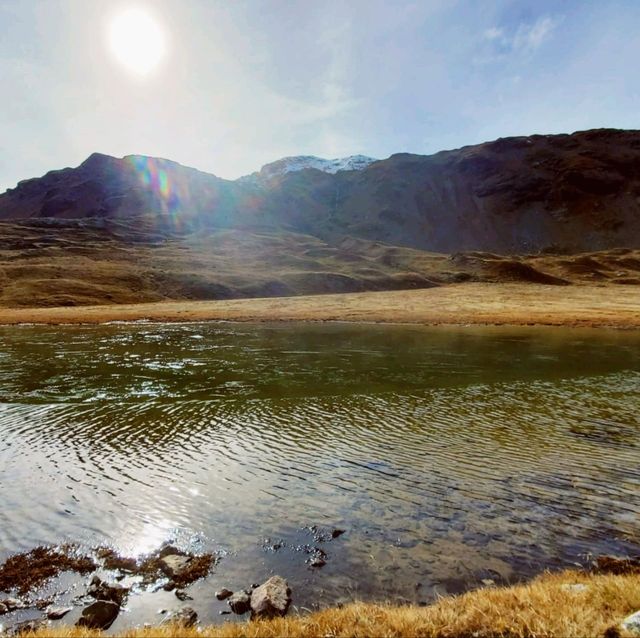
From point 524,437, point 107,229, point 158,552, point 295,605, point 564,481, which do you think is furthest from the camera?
point 107,229

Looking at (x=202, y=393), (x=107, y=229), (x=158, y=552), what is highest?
(x=107, y=229)

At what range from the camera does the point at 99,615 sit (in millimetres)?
8508

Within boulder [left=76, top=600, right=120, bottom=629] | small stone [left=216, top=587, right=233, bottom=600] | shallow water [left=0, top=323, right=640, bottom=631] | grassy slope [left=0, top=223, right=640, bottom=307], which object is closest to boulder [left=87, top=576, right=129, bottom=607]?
boulder [left=76, top=600, right=120, bottom=629]

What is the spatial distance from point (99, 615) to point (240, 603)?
8.08ft

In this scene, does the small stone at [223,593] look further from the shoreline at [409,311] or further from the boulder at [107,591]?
the shoreline at [409,311]

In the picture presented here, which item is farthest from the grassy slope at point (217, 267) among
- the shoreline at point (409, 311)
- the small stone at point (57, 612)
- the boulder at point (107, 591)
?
the small stone at point (57, 612)

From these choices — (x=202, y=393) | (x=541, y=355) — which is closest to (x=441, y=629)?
(x=202, y=393)

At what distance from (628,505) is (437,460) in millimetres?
5566

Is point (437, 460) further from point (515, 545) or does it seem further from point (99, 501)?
point (99, 501)

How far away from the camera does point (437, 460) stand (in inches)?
650

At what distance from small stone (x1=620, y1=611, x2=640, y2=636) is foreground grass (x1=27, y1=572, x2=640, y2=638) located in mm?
152

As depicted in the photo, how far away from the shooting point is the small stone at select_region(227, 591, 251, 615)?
8852mm

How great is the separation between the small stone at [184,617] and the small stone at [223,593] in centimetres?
59

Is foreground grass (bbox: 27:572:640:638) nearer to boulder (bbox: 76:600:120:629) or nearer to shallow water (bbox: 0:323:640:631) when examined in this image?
boulder (bbox: 76:600:120:629)
